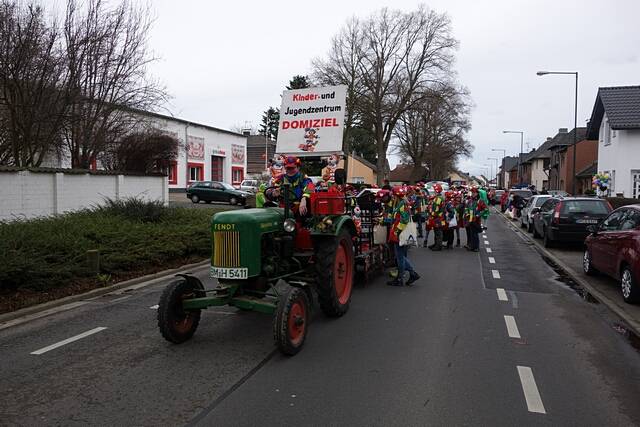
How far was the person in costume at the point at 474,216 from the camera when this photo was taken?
564 inches

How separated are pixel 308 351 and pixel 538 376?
7.57 feet

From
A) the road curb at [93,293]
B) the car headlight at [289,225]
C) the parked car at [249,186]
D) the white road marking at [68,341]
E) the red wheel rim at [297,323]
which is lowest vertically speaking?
the white road marking at [68,341]

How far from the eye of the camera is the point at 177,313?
581cm

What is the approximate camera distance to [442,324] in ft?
22.3

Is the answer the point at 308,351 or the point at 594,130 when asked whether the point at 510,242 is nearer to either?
the point at 308,351

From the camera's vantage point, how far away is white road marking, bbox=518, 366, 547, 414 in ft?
13.9

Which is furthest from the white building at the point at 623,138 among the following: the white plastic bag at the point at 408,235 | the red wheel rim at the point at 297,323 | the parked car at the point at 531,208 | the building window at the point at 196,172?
the building window at the point at 196,172

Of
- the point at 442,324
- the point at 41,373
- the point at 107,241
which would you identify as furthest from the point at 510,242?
the point at 41,373

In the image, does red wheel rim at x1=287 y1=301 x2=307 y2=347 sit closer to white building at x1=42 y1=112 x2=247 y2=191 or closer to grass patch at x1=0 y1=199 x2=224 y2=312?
grass patch at x1=0 y1=199 x2=224 y2=312

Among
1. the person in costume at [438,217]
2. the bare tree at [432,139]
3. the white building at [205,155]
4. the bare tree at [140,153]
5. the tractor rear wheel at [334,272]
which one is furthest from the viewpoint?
the bare tree at [432,139]

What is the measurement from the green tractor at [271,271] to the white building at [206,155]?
107 feet

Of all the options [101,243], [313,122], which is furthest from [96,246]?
[313,122]

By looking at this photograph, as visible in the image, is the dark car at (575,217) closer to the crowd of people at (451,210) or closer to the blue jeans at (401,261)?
the crowd of people at (451,210)

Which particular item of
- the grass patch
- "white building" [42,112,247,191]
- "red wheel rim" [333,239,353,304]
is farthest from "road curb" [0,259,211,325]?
"white building" [42,112,247,191]
